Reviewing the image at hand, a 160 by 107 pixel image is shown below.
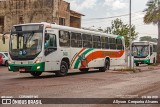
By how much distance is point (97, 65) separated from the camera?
85.8 feet

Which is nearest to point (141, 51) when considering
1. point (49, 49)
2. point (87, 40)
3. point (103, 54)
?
point (103, 54)

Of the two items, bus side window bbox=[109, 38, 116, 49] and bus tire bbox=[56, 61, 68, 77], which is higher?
bus side window bbox=[109, 38, 116, 49]

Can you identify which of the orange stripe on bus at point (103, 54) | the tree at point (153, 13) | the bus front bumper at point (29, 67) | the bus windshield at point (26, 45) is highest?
the tree at point (153, 13)

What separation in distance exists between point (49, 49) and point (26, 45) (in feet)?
4.29

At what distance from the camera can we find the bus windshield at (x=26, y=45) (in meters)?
19.1

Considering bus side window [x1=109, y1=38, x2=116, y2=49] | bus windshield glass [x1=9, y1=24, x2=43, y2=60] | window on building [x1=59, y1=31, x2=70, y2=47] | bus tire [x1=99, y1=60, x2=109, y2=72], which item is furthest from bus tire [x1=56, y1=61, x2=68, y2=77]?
bus side window [x1=109, y1=38, x2=116, y2=49]

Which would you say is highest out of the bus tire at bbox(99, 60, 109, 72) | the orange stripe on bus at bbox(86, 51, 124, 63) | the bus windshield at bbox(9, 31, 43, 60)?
the bus windshield at bbox(9, 31, 43, 60)

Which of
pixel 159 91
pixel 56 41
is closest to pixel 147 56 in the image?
pixel 56 41

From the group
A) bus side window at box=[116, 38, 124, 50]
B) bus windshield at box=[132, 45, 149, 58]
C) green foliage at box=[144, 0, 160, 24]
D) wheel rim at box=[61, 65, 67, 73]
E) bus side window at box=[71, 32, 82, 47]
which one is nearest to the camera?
wheel rim at box=[61, 65, 67, 73]

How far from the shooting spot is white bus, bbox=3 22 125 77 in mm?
19109

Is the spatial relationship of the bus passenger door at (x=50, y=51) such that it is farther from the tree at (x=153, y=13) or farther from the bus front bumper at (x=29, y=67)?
the tree at (x=153, y=13)

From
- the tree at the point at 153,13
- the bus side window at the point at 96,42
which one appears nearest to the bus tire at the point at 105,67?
the bus side window at the point at 96,42

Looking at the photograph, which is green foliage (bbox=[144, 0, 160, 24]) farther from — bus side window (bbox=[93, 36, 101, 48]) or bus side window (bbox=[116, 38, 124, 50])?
bus side window (bbox=[93, 36, 101, 48])

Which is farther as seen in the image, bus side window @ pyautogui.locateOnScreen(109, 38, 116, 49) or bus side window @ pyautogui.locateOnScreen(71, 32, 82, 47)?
bus side window @ pyautogui.locateOnScreen(109, 38, 116, 49)
